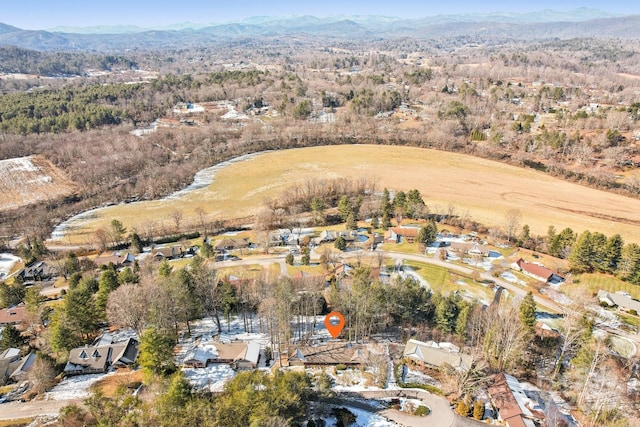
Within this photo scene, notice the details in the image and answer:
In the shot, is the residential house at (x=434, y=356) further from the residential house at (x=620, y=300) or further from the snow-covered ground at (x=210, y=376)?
the residential house at (x=620, y=300)

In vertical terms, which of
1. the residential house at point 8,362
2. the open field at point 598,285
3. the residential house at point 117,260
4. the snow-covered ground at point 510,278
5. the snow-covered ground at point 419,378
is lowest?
the residential house at point 117,260

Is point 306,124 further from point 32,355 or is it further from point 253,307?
point 32,355

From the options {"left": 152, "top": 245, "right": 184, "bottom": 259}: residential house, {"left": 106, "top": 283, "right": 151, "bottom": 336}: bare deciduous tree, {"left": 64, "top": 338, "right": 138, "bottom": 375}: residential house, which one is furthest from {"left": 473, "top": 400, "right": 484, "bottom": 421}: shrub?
{"left": 152, "top": 245, "right": 184, "bottom": 259}: residential house

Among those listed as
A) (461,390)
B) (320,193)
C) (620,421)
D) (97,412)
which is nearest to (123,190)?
(320,193)

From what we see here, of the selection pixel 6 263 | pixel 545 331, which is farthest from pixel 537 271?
pixel 6 263

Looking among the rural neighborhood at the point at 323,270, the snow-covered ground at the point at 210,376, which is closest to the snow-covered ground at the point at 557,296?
the rural neighborhood at the point at 323,270

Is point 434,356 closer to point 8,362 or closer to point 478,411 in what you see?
point 478,411

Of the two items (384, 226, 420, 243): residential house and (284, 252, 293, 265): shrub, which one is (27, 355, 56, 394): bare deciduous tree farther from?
(384, 226, 420, 243): residential house
